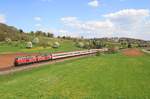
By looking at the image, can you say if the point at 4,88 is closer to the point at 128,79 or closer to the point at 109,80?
the point at 109,80

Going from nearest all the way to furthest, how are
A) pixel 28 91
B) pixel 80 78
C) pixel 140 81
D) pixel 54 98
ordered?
pixel 54 98
pixel 28 91
pixel 140 81
pixel 80 78

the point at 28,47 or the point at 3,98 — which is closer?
the point at 3,98

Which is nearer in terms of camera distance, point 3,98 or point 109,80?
point 3,98

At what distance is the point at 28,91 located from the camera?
2158 cm

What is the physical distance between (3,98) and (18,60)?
32.0 meters

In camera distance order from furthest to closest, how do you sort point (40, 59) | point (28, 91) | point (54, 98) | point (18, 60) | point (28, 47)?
point (28, 47)
point (40, 59)
point (18, 60)
point (28, 91)
point (54, 98)

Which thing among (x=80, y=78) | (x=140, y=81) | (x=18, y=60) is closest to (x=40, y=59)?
(x=18, y=60)

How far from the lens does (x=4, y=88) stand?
2330cm

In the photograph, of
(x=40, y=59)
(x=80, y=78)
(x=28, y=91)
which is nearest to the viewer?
(x=28, y=91)

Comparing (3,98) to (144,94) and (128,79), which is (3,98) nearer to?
(144,94)

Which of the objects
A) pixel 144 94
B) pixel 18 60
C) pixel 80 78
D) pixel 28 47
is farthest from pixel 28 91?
pixel 28 47

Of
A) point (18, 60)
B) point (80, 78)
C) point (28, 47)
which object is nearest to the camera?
point (80, 78)

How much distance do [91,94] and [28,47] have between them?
88533mm

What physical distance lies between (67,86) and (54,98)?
14.8 ft
